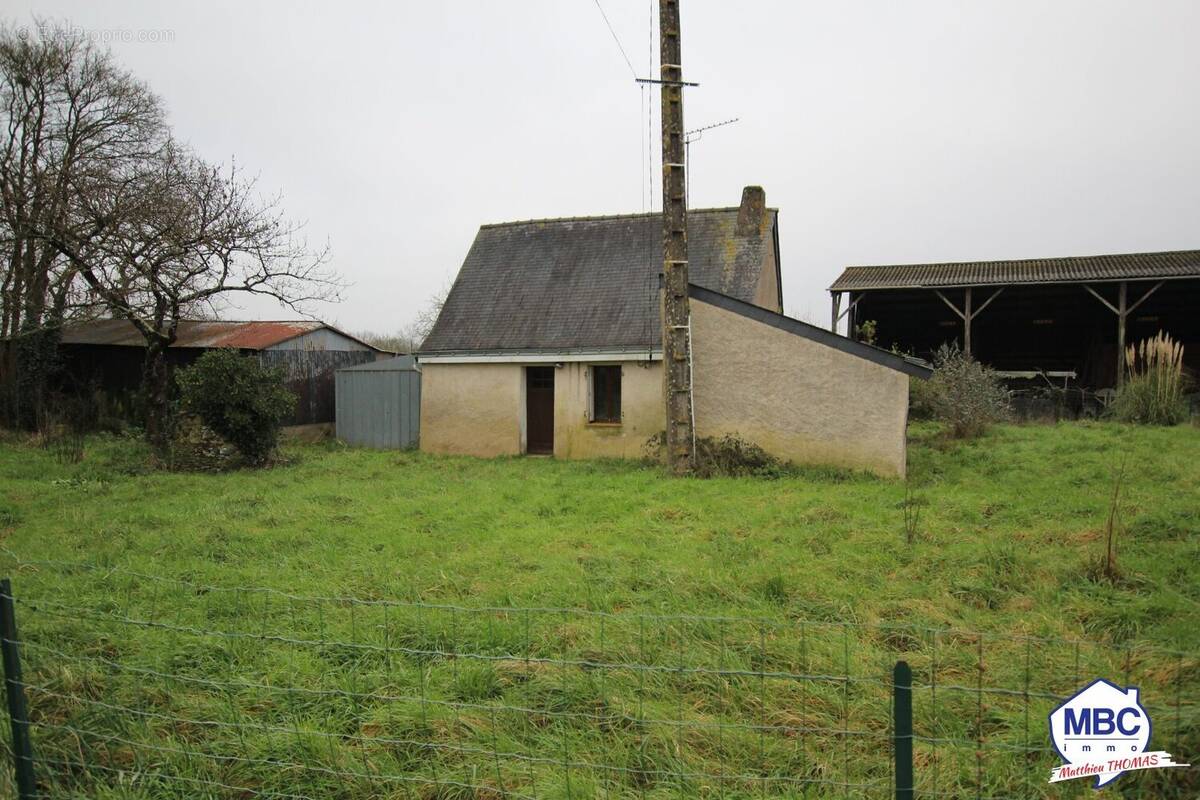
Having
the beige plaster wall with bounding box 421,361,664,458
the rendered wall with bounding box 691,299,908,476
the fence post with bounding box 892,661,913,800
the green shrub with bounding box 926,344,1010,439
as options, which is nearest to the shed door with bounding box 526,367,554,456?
the beige plaster wall with bounding box 421,361,664,458

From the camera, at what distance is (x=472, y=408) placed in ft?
53.9

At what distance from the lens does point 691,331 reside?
12.6 meters

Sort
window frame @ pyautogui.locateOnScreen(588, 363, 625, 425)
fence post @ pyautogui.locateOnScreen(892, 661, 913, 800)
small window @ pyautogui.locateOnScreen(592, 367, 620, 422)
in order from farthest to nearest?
small window @ pyautogui.locateOnScreen(592, 367, 620, 422)
window frame @ pyautogui.locateOnScreen(588, 363, 625, 425)
fence post @ pyautogui.locateOnScreen(892, 661, 913, 800)

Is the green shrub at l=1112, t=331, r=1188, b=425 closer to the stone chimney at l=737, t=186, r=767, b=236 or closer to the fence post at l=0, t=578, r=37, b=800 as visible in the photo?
the stone chimney at l=737, t=186, r=767, b=236

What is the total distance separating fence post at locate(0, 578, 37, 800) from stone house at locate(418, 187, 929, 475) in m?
10.5

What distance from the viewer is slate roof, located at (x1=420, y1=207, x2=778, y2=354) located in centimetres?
1586

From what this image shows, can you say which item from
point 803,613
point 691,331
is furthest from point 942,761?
point 691,331

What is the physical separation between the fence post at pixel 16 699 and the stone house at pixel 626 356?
1049cm

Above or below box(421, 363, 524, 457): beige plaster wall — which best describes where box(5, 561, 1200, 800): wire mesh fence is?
below

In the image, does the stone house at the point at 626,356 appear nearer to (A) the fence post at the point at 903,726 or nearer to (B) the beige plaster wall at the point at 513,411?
(B) the beige plaster wall at the point at 513,411

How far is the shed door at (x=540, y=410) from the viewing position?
16.2 m

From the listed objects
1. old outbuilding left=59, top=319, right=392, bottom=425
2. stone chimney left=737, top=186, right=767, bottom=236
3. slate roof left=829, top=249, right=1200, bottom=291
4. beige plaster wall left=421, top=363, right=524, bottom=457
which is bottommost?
beige plaster wall left=421, top=363, right=524, bottom=457

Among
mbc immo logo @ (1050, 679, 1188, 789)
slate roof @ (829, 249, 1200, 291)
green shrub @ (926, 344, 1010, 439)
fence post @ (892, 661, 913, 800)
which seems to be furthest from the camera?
slate roof @ (829, 249, 1200, 291)

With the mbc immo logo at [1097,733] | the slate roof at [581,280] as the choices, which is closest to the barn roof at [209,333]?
the slate roof at [581,280]
